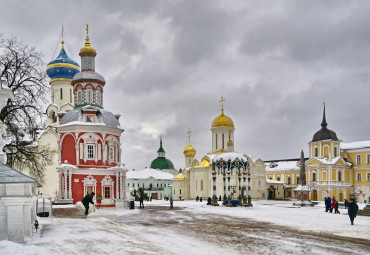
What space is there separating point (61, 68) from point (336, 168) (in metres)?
44.2

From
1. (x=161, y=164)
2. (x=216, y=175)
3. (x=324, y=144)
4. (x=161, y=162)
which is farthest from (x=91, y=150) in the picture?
(x=161, y=162)

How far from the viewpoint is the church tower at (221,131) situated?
5875 cm

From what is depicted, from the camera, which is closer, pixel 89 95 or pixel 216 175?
pixel 89 95

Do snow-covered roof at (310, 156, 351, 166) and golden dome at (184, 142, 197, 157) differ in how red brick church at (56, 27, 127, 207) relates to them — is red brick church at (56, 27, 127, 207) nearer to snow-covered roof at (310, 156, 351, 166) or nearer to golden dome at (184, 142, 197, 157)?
golden dome at (184, 142, 197, 157)

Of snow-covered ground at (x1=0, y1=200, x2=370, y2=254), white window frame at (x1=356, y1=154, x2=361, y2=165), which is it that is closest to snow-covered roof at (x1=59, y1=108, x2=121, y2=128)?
snow-covered ground at (x1=0, y1=200, x2=370, y2=254)

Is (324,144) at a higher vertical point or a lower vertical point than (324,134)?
lower

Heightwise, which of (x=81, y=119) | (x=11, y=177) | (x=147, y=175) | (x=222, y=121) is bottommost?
(x=147, y=175)

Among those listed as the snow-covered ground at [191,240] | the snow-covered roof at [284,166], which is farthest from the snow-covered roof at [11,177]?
the snow-covered roof at [284,166]

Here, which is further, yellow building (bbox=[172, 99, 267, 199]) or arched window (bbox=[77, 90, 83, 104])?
yellow building (bbox=[172, 99, 267, 199])

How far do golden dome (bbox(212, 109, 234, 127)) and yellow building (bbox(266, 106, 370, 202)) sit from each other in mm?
14521

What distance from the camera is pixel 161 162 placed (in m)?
101

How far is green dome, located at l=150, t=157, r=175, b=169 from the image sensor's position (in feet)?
330

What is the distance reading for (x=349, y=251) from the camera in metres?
11.0

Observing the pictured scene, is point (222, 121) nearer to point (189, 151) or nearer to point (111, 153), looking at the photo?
point (189, 151)
